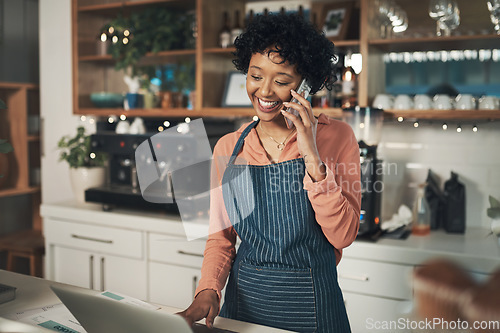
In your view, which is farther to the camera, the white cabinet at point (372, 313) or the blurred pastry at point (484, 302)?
the white cabinet at point (372, 313)

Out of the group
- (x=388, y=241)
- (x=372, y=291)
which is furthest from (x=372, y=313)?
(x=388, y=241)

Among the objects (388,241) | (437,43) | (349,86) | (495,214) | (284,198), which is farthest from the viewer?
(349,86)

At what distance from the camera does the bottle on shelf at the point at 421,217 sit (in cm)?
265

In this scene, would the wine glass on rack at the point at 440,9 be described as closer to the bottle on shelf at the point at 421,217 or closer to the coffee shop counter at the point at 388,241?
the bottle on shelf at the point at 421,217

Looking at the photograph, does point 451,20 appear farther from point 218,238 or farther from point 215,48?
point 218,238

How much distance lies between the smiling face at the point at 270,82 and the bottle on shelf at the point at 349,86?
1421 mm

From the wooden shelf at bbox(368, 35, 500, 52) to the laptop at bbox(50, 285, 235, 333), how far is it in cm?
205

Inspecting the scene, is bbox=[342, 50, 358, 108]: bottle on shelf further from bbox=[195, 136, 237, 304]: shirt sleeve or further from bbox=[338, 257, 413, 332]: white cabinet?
bbox=[195, 136, 237, 304]: shirt sleeve

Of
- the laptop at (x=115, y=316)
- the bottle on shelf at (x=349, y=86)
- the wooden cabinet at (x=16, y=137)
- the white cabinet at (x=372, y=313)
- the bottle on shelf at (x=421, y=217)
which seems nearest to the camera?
the laptop at (x=115, y=316)

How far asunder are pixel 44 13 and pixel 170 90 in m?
1.15

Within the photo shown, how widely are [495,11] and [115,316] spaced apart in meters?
2.28

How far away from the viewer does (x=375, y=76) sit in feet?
9.27

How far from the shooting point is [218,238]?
1.52 m

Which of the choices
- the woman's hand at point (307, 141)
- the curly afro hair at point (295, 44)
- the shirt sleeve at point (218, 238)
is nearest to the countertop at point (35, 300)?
the shirt sleeve at point (218, 238)
